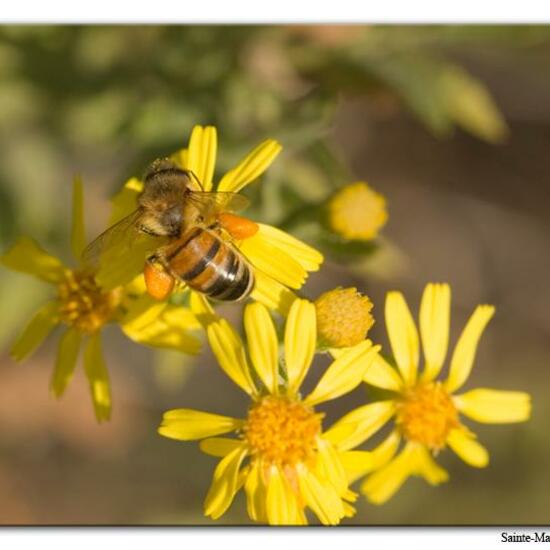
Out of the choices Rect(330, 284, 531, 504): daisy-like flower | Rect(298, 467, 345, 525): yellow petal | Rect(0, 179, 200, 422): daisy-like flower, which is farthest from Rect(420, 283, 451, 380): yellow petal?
Rect(0, 179, 200, 422): daisy-like flower

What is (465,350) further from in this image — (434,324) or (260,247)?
(260,247)

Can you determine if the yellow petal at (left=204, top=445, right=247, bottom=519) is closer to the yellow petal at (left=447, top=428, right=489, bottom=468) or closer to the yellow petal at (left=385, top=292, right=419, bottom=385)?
the yellow petal at (left=385, top=292, right=419, bottom=385)

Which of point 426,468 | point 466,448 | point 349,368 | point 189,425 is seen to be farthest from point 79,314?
point 466,448

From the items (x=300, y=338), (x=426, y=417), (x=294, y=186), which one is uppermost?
(x=294, y=186)

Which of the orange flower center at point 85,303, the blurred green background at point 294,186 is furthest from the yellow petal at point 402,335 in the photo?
the orange flower center at point 85,303

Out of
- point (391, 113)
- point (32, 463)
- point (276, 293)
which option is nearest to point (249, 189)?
point (276, 293)

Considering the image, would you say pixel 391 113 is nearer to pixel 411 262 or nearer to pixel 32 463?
pixel 411 262
